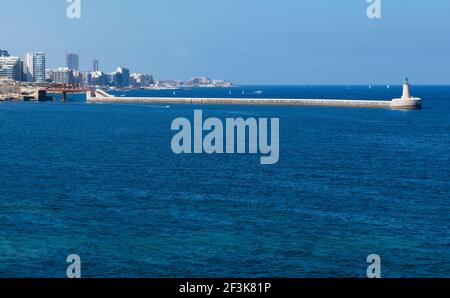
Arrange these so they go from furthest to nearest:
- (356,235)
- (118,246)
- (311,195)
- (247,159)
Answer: (247,159) → (311,195) → (356,235) → (118,246)

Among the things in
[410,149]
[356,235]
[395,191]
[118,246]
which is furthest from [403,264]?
[410,149]

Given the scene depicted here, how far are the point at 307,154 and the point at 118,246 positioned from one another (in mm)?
38212

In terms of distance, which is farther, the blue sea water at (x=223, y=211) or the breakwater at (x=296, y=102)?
the breakwater at (x=296, y=102)

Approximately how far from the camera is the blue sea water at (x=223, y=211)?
28.3 meters

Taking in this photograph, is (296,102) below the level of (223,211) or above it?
above

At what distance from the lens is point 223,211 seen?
38094 millimetres

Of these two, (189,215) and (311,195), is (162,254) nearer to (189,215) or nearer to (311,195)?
(189,215)

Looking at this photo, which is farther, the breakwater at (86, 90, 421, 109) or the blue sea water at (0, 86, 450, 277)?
the breakwater at (86, 90, 421, 109)

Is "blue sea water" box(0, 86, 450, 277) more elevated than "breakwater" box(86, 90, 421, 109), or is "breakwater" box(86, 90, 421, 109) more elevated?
"breakwater" box(86, 90, 421, 109)

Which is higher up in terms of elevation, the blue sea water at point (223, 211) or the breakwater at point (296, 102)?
the breakwater at point (296, 102)

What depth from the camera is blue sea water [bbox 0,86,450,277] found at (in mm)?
28312
